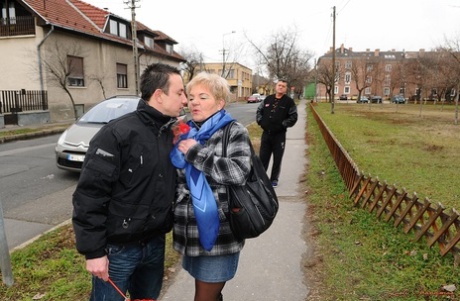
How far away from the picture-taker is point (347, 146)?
11242 mm

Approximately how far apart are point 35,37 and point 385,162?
1951 centimetres

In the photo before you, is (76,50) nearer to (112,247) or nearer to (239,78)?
(112,247)

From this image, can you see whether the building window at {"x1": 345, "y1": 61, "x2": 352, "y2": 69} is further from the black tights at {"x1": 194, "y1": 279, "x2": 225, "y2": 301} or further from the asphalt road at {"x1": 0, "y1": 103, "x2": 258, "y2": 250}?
the black tights at {"x1": 194, "y1": 279, "x2": 225, "y2": 301}

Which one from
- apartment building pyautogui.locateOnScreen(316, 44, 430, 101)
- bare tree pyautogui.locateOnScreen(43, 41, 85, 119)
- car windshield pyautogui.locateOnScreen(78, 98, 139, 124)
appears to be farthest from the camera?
apartment building pyautogui.locateOnScreen(316, 44, 430, 101)

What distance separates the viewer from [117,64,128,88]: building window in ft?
89.7

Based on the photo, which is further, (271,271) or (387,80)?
(387,80)

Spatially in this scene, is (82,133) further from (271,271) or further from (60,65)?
(60,65)

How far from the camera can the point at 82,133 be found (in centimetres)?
698

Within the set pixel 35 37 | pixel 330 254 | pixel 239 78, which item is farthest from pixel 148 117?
pixel 239 78

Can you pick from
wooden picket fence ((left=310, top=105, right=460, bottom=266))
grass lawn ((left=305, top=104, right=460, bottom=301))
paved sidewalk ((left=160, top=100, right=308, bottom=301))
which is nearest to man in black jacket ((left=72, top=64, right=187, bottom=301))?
paved sidewalk ((left=160, top=100, right=308, bottom=301))

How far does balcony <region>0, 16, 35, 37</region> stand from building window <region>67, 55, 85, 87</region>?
2523 millimetres

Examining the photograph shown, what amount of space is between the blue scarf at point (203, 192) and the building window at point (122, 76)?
27175mm

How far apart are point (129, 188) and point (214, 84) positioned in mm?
744

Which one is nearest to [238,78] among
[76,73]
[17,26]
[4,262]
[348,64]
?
[348,64]
